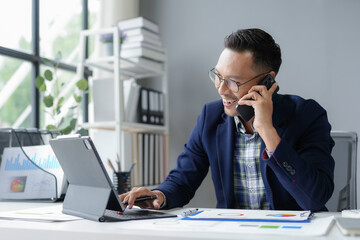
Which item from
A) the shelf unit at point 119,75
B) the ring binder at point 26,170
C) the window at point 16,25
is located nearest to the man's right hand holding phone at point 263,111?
the ring binder at point 26,170

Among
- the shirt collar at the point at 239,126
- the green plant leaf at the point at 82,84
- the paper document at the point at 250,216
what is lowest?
the paper document at the point at 250,216

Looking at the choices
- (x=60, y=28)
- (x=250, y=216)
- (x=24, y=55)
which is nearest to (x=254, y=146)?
(x=250, y=216)

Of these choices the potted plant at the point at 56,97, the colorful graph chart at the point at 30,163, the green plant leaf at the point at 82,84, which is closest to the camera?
the colorful graph chart at the point at 30,163

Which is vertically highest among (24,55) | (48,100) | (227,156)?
(24,55)

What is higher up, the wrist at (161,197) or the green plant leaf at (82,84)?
the green plant leaf at (82,84)

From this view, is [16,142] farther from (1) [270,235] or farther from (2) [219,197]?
(1) [270,235]

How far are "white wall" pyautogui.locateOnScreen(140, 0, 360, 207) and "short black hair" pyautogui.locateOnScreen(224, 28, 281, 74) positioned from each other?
1.75m

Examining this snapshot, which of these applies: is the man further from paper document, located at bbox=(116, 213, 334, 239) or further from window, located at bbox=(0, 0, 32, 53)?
window, located at bbox=(0, 0, 32, 53)

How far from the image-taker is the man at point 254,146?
137 centimetres

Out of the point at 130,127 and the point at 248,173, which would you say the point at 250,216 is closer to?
the point at 248,173

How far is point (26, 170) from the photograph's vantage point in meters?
1.78

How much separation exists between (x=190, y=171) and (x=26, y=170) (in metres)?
0.65

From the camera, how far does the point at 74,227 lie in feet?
3.22

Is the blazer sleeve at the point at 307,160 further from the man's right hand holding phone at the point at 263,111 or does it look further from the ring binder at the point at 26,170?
the ring binder at the point at 26,170
